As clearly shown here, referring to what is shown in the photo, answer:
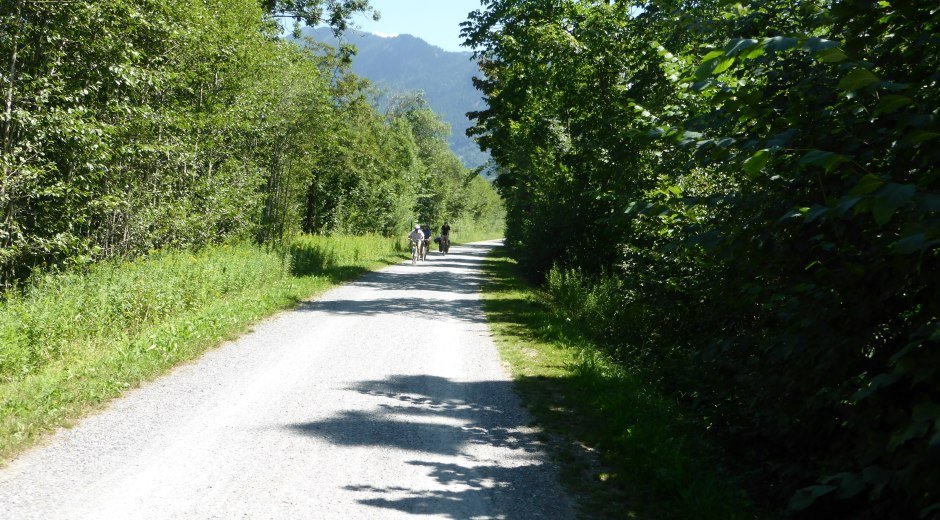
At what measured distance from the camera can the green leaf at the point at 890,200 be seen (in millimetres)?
1738

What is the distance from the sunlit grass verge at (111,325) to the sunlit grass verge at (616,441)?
15.3 ft

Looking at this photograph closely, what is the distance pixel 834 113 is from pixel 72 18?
11.3m

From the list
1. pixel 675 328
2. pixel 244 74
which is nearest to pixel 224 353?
pixel 675 328

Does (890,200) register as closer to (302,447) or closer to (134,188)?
(302,447)

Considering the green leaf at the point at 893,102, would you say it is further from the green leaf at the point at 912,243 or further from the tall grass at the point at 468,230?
the tall grass at the point at 468,230

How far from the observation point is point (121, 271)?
10789mm

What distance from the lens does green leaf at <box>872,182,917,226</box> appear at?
5.70 feet

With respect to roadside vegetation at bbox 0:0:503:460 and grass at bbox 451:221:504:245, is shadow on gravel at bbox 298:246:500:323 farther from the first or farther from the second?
grass at bbox 451:221:504:245

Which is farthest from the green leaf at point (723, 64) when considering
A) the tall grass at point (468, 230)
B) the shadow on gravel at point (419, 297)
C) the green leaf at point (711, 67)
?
the tall grass at point (468, 230)

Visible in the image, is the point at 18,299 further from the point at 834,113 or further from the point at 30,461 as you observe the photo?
the point at 834,113

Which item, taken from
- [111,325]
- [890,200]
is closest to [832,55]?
[890,200]

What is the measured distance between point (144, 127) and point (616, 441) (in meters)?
11.3

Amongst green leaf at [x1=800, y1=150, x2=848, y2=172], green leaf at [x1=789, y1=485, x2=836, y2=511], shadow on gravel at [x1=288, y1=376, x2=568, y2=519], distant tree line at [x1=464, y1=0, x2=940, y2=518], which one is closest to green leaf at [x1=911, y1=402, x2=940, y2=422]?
distant tree line at [x1=464, y1=0, x2=940, y2=518]

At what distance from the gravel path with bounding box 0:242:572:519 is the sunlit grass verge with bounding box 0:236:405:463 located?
11.7 inches
